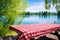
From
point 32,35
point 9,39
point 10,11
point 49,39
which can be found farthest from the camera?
point 10,11

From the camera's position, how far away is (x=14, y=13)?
7602 mm

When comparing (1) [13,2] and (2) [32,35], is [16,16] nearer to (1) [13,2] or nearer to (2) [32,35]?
(1) [13,2]

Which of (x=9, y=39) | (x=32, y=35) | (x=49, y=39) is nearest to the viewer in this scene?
(x=32, y=35)

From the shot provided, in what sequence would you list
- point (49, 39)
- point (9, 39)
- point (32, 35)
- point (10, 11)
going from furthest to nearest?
1. point (10, 11)
2. point (9, 39)
3. point (49, 39)
4. point (32, 35)

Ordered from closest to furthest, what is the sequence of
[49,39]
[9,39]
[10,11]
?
[49,39], [9,39], [10,11]

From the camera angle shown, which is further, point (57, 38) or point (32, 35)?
point (57, 38)

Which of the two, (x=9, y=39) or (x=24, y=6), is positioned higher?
(x=24, y=6)

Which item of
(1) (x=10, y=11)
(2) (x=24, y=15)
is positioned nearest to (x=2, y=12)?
(1) (x=10, y=11)

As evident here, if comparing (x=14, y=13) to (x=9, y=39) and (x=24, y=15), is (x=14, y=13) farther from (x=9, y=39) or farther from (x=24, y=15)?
(x=9, y=39)

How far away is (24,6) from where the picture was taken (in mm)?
7828

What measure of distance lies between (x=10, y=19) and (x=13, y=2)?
2.23ft

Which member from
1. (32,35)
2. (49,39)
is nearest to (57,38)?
(49,39)

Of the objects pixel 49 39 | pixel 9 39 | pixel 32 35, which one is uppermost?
pixel 32 35

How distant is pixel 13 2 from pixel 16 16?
567mm
